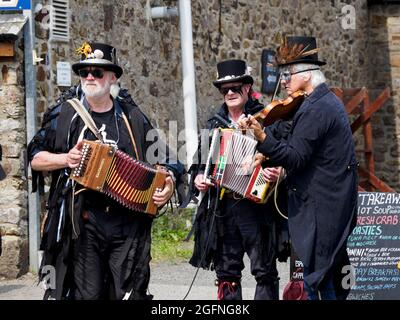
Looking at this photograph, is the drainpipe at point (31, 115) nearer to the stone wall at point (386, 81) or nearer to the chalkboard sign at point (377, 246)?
the chalkboard sign at point (377, 246)

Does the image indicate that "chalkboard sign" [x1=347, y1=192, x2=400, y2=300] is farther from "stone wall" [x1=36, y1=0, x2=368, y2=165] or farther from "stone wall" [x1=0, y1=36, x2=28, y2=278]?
"stone wall" [x1=36, y1=0, x2=368, y2=165]

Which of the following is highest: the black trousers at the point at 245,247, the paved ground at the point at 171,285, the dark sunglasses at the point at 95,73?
the dark sunglasses at the point at 95,73

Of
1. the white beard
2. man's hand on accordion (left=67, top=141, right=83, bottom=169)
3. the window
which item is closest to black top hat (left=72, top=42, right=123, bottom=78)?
the white beard

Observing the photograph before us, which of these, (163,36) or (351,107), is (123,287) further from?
(351,107)

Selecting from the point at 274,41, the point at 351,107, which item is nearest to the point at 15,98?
the point at 274,41

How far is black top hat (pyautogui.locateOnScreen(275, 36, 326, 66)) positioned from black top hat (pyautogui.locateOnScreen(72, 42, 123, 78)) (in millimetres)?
1025

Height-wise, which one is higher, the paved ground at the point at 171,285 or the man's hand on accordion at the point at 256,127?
the man's hand on accordion at the point at 256,127

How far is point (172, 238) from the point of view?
40.9 ft

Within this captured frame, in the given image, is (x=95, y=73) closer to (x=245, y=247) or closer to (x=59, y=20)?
(x=245, y=247)

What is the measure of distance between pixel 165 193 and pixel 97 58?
0.94 meters

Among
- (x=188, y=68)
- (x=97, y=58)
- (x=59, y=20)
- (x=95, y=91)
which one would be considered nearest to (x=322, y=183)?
(x=95, y=91)

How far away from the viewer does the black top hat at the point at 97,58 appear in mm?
6660

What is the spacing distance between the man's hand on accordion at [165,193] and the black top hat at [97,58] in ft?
2.46

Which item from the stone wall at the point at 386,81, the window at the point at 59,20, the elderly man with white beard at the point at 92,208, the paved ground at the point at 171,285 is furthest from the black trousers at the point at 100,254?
the stone wall at the point at 386,81
